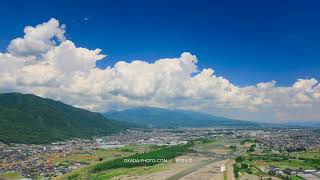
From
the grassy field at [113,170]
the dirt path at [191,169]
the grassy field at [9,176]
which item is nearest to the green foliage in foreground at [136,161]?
the grassy field at [113,170]

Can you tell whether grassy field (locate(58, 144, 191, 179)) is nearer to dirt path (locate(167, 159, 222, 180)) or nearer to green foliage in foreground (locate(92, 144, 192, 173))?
green foliage in foreground (locate(92, 144, 192, 173))

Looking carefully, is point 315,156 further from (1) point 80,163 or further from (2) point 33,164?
(2) point 33,164

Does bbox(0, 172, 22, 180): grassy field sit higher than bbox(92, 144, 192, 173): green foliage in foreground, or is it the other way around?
bbox(92, 144, 192, 173): green foliage in foreground

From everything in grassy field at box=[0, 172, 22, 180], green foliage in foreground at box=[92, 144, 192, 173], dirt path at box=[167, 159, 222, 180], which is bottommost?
grassy field at box=[0, 172, 22, 180]

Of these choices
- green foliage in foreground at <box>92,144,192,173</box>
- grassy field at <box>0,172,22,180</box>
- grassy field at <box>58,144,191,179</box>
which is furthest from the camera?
green foliage in foreground at <box>92,144,192,173</box>

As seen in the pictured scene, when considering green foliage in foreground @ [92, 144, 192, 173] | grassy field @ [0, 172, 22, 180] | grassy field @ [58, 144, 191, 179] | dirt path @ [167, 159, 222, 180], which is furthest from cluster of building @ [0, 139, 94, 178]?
dirt path @ [167, 159, 222, 180]

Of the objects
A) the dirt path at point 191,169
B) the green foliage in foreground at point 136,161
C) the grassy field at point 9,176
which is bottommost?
the grassy field at point 9,176

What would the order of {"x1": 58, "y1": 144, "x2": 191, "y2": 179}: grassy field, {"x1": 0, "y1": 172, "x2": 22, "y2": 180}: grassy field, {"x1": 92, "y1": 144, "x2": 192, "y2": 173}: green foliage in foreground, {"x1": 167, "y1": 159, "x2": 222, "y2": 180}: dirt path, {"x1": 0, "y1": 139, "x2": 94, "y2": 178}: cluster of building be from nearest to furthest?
{"x1": 167, "y1": 159, "x2": 222, "y2": 180}: dirt path
{"x1": 58, "y1": 144, "x2": 191, "y2": 179}: grassy field
{"x1": 0, "y1": 172, "x2": 22, "y2": 180}: grassy field
{"x1": 0, "y1": 139, "x2": 94, "y2": 178}: cluster of building
{"x1": 92, "y1": 144, "x2": 192, "y2": 173}: green foliage in foreground

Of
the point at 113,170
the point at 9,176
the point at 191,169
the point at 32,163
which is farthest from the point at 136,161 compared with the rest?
the point at 9,176

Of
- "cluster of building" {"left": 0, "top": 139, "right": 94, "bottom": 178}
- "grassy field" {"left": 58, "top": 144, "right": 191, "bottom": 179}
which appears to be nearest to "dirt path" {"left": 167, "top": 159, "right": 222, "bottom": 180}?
"grassy field" {"left": 58, "top": 144, "right": 191, "bottom": 179}

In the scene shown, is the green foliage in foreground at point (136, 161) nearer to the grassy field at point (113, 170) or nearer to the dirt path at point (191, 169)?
the grassy field at point (113, 170)

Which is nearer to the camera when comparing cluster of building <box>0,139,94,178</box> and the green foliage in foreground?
cluster of building <box>0,139,94,178</box>
